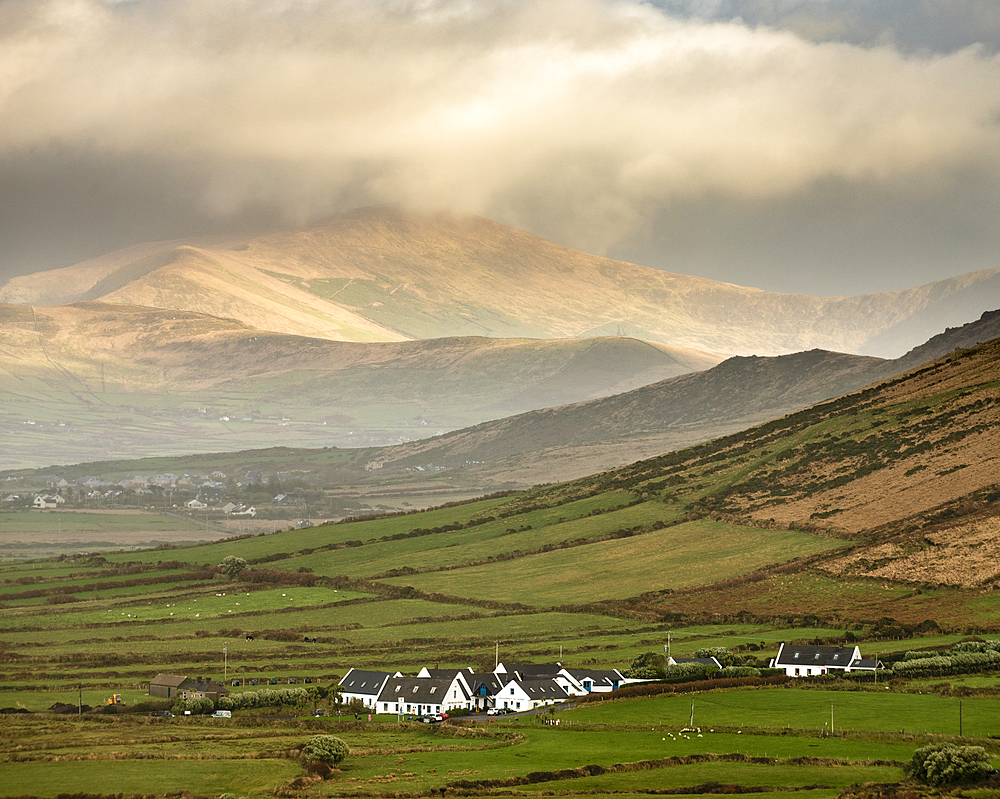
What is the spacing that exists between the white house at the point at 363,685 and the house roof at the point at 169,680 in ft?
39.8

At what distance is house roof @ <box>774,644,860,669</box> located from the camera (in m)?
78.7

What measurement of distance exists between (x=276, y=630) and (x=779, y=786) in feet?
228

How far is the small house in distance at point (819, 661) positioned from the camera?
77.5m

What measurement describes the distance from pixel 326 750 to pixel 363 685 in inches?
911

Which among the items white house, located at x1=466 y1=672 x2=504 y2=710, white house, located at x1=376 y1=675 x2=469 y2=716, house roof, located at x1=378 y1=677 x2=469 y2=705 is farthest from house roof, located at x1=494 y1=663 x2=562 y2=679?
house roof, located at x1=378 y1=677 x2=469 y2=705

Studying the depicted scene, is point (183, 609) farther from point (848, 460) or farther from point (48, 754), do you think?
point (848, 460)

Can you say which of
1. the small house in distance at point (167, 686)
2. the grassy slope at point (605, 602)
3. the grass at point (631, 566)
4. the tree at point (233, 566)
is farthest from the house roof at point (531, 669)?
the tree at point (233, 566)

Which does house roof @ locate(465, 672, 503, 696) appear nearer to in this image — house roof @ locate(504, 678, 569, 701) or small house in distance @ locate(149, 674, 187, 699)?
house roof @ locate(504, 678, 569, 701)

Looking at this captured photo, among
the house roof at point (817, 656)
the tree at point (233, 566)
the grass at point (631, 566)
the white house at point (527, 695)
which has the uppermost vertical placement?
the tree at point (233, 566)

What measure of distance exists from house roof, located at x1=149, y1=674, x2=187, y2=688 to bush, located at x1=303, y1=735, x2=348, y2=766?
2720cm

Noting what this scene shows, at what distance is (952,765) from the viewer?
44344 millimetres

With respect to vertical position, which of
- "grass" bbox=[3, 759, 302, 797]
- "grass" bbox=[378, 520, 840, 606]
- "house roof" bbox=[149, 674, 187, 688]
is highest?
"grass" bbox=[378, 520, 840, 606]

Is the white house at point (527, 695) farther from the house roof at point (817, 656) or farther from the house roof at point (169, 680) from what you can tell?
the house roof at point (169, 680)

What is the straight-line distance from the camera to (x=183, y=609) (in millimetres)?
119125
